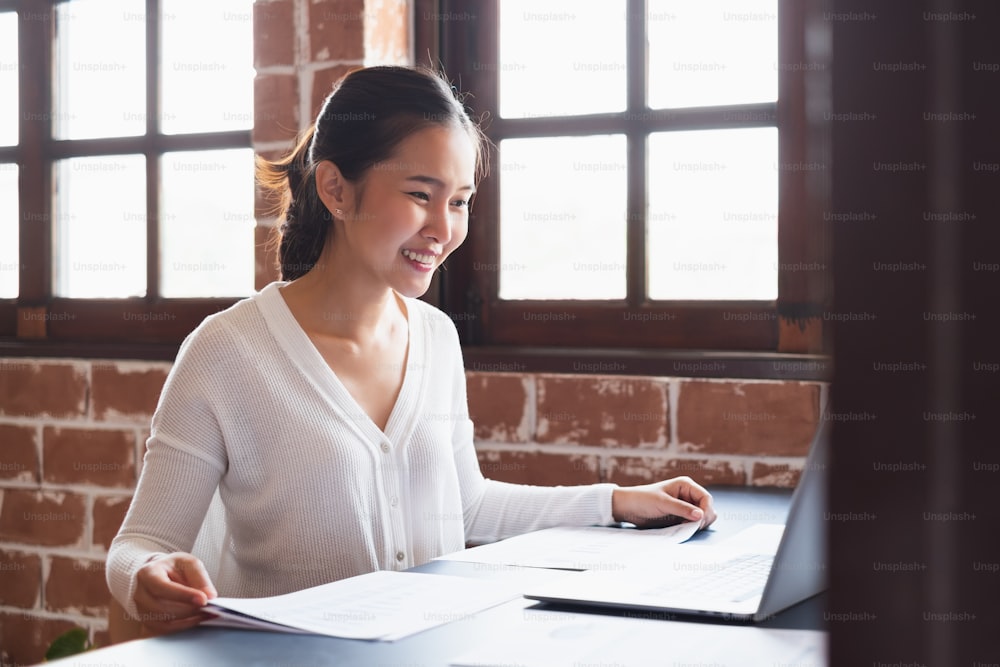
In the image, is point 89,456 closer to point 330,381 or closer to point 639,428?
point 330,381

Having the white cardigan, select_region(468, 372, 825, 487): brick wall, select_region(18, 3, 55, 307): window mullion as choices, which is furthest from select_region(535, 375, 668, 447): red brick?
select_region(18, 3, 55, 307): window mullion

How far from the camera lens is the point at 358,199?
1533mm

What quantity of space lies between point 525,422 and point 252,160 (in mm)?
861

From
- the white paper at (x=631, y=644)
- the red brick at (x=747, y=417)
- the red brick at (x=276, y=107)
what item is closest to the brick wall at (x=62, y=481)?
the red brick at (x=276, y=107)

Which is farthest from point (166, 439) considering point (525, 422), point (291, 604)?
point (525, 422)

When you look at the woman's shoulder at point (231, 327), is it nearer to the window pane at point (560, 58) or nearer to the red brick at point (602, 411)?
the red brick at point (602, 411)

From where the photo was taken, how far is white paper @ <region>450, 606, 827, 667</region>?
0.74m

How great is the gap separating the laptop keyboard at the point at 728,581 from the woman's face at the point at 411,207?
2.15 ft

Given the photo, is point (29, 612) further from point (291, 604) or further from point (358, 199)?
point (291, 604)

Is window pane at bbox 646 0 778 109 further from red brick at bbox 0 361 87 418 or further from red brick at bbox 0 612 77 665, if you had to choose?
red brick at bbox 0 612 77 665

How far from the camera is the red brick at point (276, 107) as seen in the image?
2037 millimetres

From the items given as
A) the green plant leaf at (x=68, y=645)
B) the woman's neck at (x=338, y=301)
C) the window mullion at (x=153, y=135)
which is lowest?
the green plant leaf at (x=68, y=645)

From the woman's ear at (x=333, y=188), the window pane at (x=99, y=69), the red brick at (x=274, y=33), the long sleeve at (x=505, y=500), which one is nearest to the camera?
the long sleeve at (x=505, y=500)

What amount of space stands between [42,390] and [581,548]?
1.64 metres
